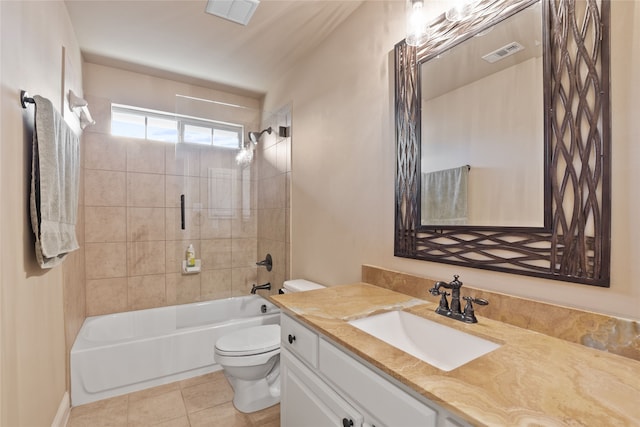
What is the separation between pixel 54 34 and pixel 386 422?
96.6 inches

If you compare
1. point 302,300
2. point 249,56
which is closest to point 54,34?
point 249,56

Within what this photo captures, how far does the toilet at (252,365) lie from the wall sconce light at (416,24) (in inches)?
74.5

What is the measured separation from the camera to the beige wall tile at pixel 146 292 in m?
2.89

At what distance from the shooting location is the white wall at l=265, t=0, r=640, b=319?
2.90 ft

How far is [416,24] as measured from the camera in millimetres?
1422

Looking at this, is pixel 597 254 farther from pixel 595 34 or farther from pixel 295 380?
pixel 295 380

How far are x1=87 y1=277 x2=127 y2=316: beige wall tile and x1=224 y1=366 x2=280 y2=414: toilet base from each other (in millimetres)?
1547

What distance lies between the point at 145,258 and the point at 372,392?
2764 millimetres

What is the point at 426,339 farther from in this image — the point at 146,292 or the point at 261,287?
the point at 146,292

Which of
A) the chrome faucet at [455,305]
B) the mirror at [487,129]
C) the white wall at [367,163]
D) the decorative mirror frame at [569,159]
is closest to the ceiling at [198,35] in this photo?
the white wall at [367,163]

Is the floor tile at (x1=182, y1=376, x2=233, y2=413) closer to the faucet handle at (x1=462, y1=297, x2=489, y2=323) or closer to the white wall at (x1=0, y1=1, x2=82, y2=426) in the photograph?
the white wall at (x1=0, y1=1, x2=82, y2=426)

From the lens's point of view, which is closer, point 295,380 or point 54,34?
point 295,380

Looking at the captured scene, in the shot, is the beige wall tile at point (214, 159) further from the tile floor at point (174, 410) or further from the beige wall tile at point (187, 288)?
the tile floor at point (174, 410)

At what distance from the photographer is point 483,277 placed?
1.25 m
